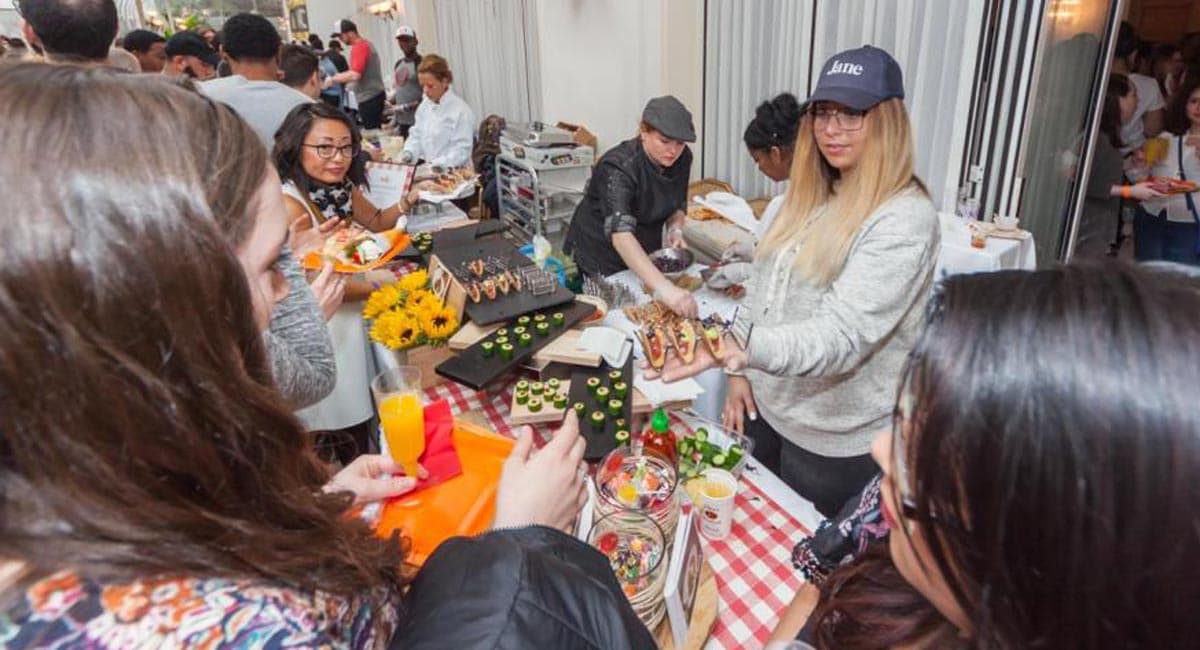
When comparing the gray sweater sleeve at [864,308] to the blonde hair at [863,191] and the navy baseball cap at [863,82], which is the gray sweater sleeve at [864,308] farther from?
the navy baseball cap at [863,82]

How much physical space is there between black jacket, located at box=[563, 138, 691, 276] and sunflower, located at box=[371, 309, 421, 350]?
95cm

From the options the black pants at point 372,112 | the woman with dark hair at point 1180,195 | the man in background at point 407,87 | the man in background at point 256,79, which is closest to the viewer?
the man in background at point 256,79

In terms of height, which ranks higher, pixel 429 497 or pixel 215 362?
pixel 215 362

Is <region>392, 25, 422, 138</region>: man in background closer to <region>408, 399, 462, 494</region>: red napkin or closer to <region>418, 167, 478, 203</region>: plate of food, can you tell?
<region>418, 167, 478, 203</region>: plate of food

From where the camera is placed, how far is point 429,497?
1.11 meters

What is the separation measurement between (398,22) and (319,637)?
30.6 ft

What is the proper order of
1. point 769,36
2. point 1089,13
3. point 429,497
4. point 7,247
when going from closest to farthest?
point 7,247 → point 429,497 → point 1089,13 → point 769,36

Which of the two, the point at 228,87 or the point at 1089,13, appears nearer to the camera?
the point at 228,87

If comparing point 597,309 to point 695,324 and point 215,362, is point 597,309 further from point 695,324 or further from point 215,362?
point 215,362

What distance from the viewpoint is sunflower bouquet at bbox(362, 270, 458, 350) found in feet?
5.88

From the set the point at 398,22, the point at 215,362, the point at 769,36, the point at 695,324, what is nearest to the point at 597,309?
the point at 695,324

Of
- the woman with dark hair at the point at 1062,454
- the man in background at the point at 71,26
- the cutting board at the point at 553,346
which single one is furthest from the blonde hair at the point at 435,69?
the woman with dark hair at the point at 1062,454

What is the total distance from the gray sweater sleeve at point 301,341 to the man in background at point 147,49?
4.36m

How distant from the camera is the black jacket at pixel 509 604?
56 centimetres
